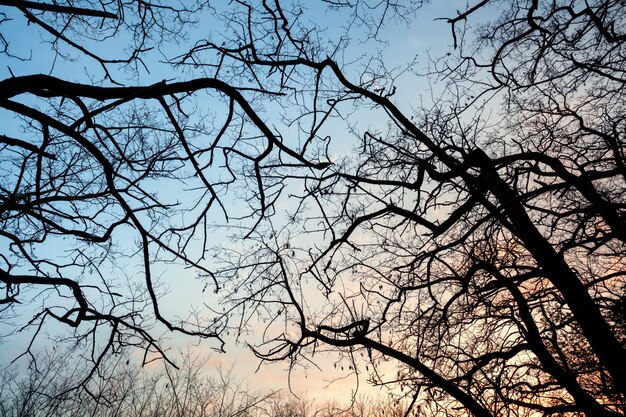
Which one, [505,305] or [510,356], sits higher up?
[505,305]

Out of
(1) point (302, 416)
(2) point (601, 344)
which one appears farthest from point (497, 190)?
(1) point (302, 416)

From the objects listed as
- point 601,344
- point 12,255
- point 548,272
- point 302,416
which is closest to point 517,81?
point 548,272

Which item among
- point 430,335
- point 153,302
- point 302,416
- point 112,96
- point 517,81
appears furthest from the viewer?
point 302,416

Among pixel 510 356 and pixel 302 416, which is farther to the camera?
pixel 302 416

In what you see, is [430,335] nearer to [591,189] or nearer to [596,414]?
[596,414]

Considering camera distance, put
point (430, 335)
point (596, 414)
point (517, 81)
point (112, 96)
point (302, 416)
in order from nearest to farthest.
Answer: point (112, 96), point (596, 414), point (517, 81), point (430, 335), point (302, 416)

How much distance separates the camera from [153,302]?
10.8 feet

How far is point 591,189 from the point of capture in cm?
424

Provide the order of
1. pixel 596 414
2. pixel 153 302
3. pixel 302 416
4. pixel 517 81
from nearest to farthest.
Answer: pixel 153 302 < pixel 596 414 < pixel 517 81 < pixel 302 416

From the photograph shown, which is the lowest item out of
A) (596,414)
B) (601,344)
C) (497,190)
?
(596,414)

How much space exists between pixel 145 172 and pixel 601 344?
5386 mm

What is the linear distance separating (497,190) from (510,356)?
2332 millimetres

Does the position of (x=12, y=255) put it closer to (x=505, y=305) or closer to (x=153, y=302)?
(x=153, y=302)

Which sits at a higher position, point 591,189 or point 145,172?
point 591,189
